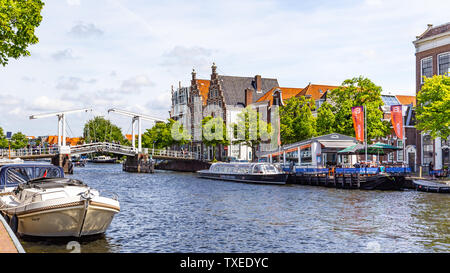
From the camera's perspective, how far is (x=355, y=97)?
168 feet

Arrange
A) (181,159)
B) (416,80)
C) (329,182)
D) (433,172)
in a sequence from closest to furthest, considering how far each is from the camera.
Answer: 1. (433,172)
2. (329,182)
3. (416,80)
4. (181,159)

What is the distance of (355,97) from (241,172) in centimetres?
1537

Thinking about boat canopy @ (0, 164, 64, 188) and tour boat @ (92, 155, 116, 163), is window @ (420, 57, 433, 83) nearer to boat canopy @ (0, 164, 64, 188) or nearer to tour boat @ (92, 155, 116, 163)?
boat canopy @ (0, 164, 64, 188)

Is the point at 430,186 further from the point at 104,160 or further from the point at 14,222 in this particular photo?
the point at 104,160

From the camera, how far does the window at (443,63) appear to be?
46562 millimetres

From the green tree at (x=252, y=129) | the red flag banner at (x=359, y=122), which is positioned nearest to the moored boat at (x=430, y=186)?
the red flag banner at (x=359, y=122)

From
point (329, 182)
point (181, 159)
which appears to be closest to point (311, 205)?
point (329, 182)

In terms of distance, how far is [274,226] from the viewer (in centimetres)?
2112

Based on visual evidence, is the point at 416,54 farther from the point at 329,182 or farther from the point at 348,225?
the point at 348,225

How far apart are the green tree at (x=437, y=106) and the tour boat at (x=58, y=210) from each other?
29.2 metres

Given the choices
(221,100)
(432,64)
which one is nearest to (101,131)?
(221,100)

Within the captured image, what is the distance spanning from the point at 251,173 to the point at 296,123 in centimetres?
1282

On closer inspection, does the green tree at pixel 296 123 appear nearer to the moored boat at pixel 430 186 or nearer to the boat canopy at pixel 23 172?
the moored boat at pixel 430 186

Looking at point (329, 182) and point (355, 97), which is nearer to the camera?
point (329, 182)
